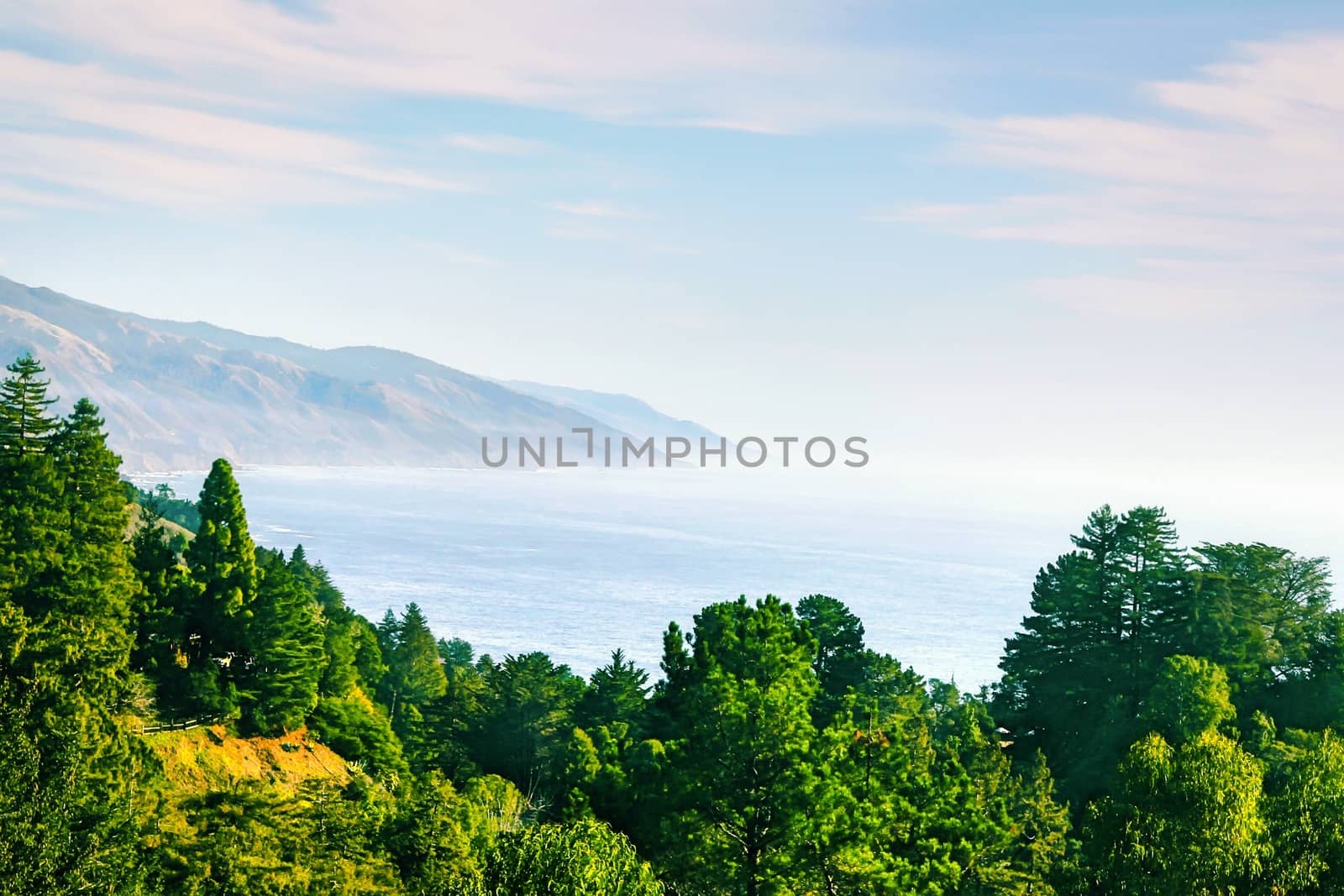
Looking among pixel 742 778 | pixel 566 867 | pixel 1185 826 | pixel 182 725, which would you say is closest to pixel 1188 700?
pixel 1185 826

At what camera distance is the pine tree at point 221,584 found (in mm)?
50625

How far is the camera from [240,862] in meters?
30.5

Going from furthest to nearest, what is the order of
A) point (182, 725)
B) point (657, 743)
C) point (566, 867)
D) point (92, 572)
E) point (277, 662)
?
point (277, 662), point (182, 725), point (92, 572), point (657, 743), point (566, 867)

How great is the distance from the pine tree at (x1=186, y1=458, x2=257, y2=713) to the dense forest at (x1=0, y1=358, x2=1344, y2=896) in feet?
0.42

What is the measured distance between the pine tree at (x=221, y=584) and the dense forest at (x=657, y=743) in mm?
127

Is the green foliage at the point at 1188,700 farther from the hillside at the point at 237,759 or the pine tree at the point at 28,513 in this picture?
the pine tree at the point at 28,513

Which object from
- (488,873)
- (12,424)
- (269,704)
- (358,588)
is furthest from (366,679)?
(358,588)

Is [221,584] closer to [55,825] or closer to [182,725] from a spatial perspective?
[182,725]

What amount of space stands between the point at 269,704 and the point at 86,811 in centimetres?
1648

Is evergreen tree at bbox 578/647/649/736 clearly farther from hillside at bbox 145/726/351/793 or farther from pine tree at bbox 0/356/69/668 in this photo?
pine tree at bbox 0/356/69/668

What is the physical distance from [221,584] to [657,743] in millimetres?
21743

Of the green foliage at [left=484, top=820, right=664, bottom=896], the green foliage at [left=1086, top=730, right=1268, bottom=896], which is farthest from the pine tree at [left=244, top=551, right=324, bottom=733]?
the green foliage at [left=1086, top=730, right=1268, bottom=896]

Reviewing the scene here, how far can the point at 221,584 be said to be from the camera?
5103cm

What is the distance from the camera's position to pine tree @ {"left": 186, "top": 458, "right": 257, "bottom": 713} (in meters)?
50.6
